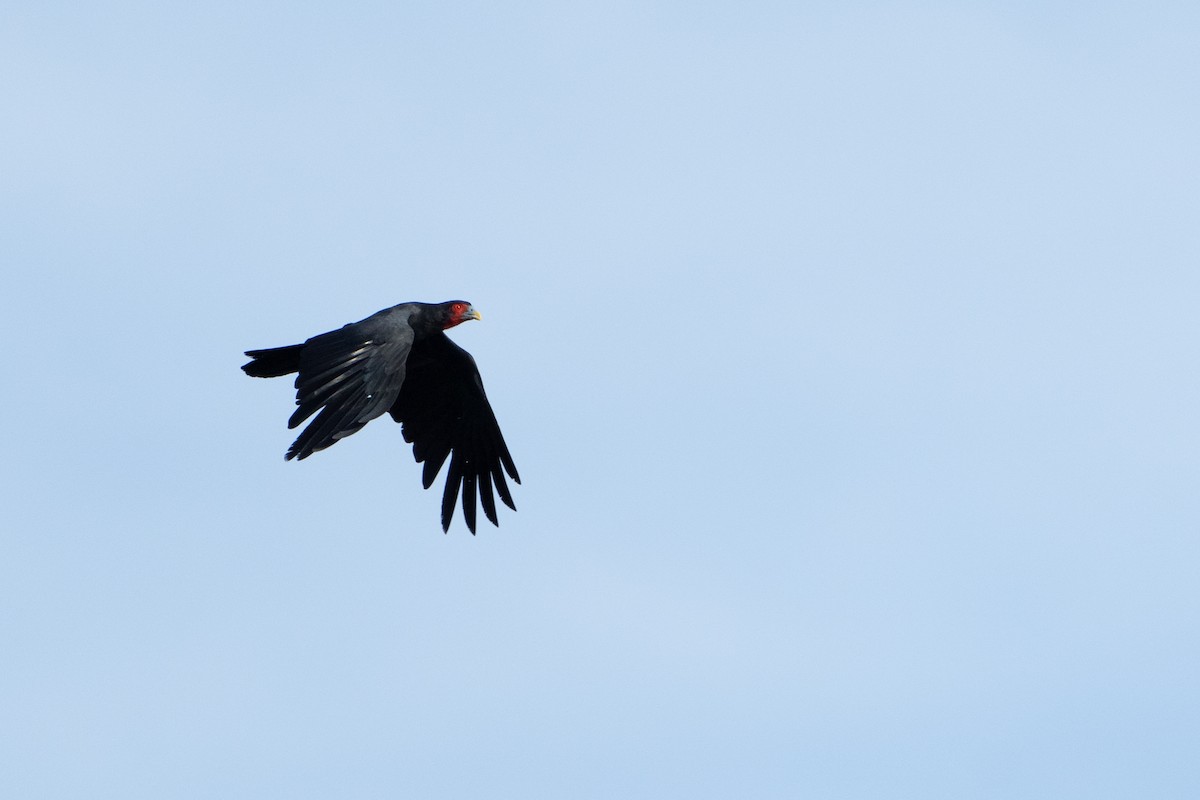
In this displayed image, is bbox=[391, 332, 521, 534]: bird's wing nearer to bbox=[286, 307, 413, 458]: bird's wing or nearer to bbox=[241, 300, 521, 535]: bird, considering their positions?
bbox=[241, 300, 521, 535]: bird

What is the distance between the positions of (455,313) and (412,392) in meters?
1.94

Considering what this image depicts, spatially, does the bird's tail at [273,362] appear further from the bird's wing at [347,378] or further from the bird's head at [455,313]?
the bird's head at [455,313]

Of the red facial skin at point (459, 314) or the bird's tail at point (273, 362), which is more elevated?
the red facial skin at point (459, 314)

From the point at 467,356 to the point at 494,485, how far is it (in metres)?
1.62

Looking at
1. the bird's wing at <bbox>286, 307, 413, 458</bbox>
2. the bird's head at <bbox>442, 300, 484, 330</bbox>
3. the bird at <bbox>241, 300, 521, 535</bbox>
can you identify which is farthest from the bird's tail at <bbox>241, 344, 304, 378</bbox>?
the bird's head at <bbox>442, 300, 484, 330</bbox>

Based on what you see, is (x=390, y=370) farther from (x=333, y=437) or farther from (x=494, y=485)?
(x=494, y=485)

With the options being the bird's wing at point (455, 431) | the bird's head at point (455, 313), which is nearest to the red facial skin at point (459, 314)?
the bird's head at point (455, 313)

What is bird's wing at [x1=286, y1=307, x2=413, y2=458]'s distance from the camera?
1720 cm

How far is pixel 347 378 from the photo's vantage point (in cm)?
1794

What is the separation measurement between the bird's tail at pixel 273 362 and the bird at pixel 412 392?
0.01 m

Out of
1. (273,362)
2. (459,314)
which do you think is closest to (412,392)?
(459,314)

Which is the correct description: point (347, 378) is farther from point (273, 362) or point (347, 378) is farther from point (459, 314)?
point (459, 314)

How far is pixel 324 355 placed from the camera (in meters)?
18.4

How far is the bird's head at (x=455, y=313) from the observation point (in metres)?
20.6
